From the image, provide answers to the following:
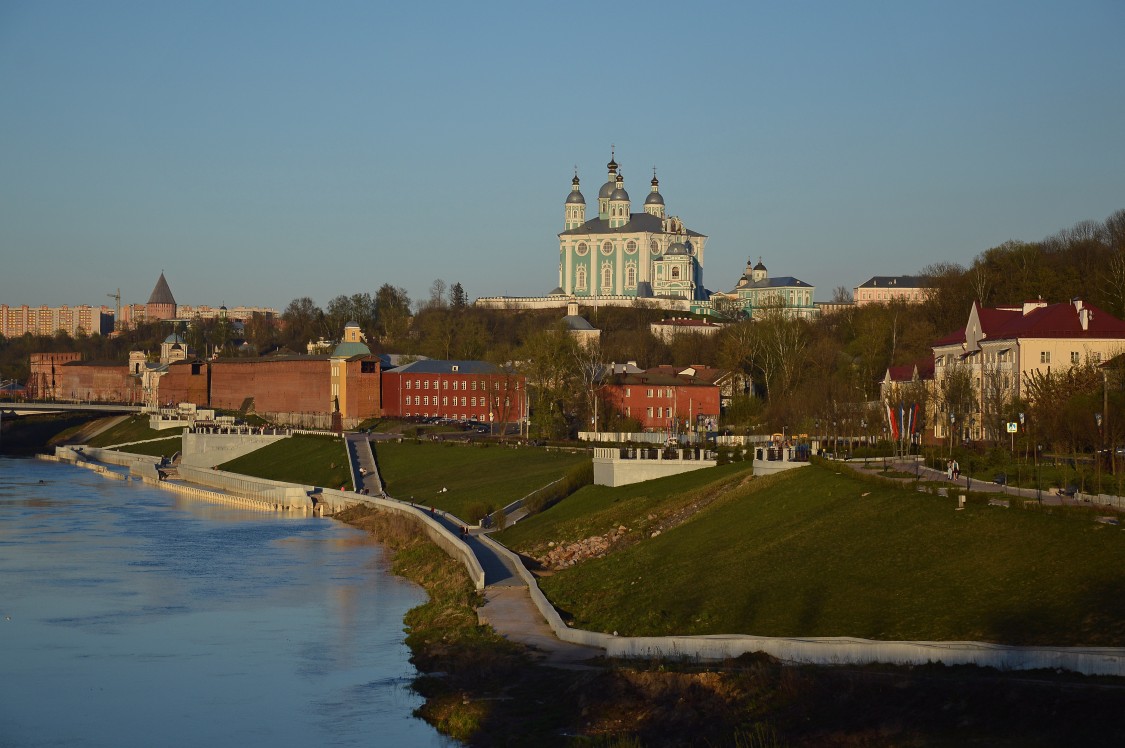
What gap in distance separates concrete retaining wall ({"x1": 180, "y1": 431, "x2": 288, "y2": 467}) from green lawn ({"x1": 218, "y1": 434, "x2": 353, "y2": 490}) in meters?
1.09

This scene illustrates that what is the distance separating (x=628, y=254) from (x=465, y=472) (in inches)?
4118

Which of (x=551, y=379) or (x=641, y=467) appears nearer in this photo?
(x=641, y=467)

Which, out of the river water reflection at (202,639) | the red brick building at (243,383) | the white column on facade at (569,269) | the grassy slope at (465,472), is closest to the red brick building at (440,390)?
the red brick building at (243,383)

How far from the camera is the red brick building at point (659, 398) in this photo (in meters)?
87.6

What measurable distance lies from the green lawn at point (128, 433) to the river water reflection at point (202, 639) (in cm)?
6004

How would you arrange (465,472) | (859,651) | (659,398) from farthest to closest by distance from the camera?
(659,398), (465,472), (859,651)

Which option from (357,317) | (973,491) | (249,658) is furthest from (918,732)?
(357,317)

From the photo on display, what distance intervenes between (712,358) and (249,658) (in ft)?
284

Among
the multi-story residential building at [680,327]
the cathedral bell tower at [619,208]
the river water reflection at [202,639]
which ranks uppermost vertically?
the cathedral bell tower at [619,208]

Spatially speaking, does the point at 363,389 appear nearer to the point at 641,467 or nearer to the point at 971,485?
the point at 641,467

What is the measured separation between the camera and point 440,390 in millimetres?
107375

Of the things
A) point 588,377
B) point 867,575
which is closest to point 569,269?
point 588,377

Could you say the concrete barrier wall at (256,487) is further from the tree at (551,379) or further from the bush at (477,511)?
the bush at (477,511)

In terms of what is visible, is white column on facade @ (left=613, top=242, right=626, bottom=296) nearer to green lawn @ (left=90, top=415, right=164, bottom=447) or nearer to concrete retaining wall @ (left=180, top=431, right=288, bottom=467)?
green lawn @ (left=90, top=415, right=164, bottom=447)
